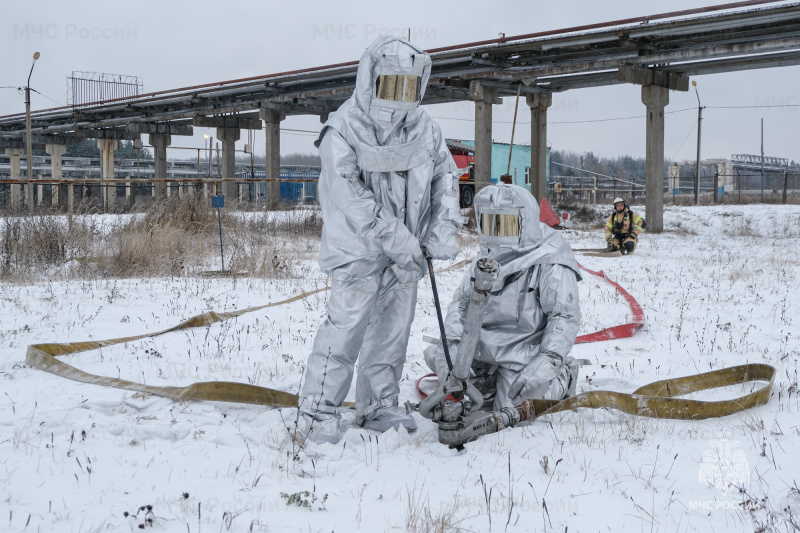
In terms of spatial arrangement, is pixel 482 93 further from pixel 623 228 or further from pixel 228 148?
pixel 228 148

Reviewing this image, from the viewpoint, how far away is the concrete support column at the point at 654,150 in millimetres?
16141

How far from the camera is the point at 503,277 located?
4352mm

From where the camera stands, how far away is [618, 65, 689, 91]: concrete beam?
15.1 meters

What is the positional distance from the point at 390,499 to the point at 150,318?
16.1 ft

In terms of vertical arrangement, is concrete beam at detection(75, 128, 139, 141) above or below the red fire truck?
above

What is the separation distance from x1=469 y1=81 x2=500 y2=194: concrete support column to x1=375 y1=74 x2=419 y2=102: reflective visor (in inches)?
537

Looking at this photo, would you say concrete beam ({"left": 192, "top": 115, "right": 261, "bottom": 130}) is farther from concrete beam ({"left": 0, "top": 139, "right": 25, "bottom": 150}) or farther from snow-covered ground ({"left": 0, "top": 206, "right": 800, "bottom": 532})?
snow-covered ground ({"left": 0, "top": 206, "right": 800, "bottom": 532})

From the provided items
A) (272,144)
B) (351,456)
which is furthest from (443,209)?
(272,144)

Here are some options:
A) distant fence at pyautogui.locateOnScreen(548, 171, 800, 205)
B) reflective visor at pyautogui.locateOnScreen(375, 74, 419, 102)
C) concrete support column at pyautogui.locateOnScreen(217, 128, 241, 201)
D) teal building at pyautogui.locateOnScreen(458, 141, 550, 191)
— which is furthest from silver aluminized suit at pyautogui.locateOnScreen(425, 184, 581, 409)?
teal building at pyautogui.locateOnScreen(458, 141, 550, 191)

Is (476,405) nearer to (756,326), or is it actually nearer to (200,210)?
(756,326)

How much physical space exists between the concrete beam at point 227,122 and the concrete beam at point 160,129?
3.04m

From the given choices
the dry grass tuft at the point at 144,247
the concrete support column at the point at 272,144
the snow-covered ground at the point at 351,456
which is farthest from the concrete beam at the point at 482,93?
the snow-covered ground at the point at 351,456

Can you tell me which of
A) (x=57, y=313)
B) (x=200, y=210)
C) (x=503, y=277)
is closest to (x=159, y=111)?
(x=200, y=210)

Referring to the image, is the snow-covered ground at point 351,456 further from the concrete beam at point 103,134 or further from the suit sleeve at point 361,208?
the concrete beam at point 103,134
